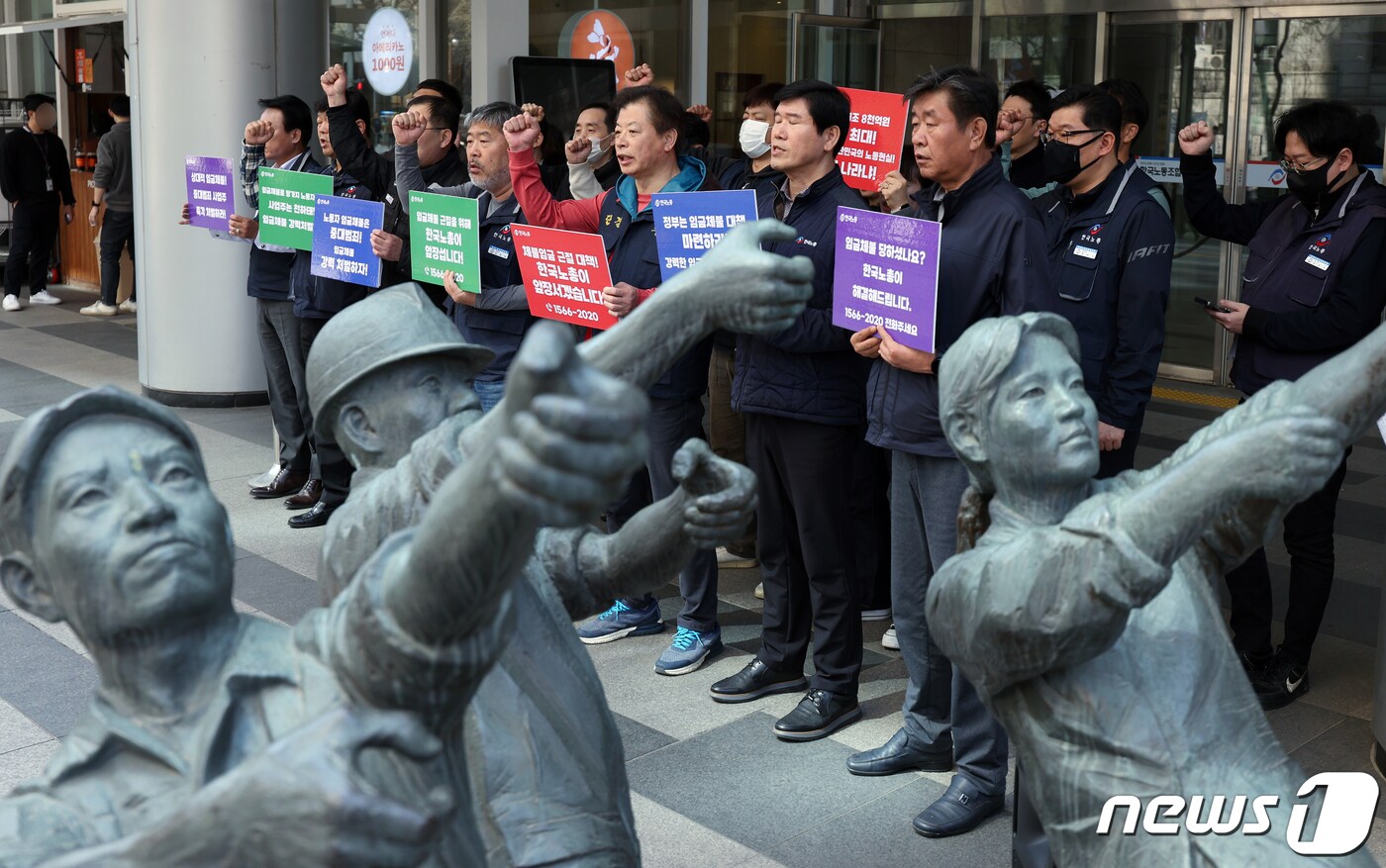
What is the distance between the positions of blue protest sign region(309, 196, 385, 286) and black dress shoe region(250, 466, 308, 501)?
4.29 feet

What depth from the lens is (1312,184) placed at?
196 inches

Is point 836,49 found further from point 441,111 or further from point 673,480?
point 673,480

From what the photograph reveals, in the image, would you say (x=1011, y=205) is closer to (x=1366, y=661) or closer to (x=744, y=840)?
(x=744, y=840)

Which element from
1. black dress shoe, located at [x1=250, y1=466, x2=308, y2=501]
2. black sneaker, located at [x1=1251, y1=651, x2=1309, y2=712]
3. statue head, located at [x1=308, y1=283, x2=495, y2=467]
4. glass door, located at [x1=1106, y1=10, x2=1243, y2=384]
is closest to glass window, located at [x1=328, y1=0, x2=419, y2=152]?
black dress shoe, located at [x1=250, y1=466, x2=308, y2=501]

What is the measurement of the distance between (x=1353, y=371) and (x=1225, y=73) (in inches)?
336

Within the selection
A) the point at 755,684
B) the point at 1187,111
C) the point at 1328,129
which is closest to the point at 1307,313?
the point at 1328,129

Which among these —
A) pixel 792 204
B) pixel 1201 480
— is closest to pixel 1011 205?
pixel 792 204

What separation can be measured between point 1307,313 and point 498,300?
297 centimetres

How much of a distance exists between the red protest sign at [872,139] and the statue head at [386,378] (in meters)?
3.34

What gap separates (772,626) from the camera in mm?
5074

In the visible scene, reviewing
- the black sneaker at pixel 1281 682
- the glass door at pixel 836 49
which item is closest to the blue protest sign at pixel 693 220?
the black sneaker at pixel 1281 682

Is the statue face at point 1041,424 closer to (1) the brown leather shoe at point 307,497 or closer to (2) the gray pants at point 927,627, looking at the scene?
(2) the gray pants at point 927,627

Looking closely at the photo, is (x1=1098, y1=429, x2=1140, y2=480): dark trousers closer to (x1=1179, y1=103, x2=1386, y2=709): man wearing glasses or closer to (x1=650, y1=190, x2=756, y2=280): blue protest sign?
(x1=1179, y1=103, x2=1386, y2=709): man wearing glasses

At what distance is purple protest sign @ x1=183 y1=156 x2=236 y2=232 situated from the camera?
7.77 m
